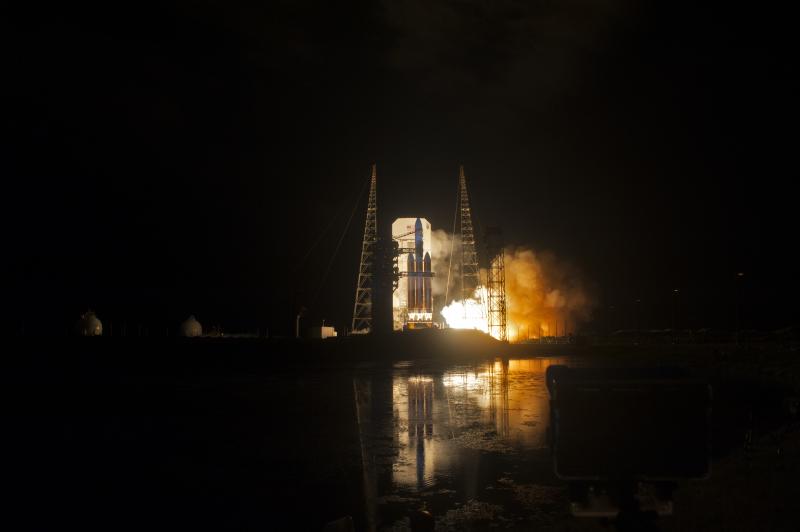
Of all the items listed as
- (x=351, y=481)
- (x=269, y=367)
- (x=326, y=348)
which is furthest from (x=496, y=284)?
(x=351, y=481)

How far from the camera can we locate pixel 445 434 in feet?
54.9

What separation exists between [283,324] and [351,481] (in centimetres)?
10897

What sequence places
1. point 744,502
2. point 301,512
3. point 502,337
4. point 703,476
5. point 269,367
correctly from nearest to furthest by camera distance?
point 703,476
point 744,502
point 301,512
point 269,367
point 502,337

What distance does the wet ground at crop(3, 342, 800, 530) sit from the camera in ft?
30.8

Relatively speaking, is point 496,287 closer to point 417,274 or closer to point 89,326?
point 417,274

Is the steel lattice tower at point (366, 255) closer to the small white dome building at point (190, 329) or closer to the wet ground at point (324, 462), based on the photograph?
the small white dome building at point (190, 329)

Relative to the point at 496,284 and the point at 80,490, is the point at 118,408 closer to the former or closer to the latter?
the point at 80,490

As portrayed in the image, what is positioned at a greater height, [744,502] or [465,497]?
[744,502]

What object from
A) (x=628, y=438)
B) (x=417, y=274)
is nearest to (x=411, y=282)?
(x=417, y=274)

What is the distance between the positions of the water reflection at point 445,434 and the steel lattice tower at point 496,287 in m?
53.3

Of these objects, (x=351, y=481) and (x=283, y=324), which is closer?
(x=351, y=481)

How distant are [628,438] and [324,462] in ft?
33.3

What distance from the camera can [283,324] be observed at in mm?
117938

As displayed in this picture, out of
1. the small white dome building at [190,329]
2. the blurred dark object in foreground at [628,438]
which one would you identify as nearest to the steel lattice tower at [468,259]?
the small white dome building at [190,329]
